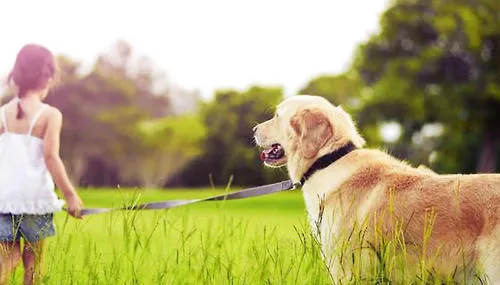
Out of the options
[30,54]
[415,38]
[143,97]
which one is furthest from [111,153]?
[30,54]

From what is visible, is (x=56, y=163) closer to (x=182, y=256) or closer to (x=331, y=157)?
(x=182, y=256)

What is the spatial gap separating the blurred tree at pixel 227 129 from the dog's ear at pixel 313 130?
41.0 m

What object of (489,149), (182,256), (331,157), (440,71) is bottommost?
(182,256)

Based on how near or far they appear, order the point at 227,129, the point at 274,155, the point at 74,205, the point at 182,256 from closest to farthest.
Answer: the point at 182,256, the point at 274,155, the point at 74,205, the point at 227,129

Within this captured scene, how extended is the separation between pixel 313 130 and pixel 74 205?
2.08m

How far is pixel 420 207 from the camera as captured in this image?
191 inches

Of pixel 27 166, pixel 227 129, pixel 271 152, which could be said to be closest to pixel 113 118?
pixel 227 129

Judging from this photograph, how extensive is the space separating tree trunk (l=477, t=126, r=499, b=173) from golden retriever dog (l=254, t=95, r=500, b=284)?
98.8ft

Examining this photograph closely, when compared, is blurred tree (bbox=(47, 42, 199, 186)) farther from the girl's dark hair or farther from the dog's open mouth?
the dog's open mouth

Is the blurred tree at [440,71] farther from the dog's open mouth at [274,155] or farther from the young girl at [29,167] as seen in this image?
the young girl at [29,167]

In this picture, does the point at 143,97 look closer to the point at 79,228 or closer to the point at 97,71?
the point at 97,71

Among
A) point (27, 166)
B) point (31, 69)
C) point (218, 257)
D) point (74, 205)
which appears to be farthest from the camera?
point (31, 69)

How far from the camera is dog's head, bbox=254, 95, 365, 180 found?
5.33 meters

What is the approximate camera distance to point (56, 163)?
593 cm
